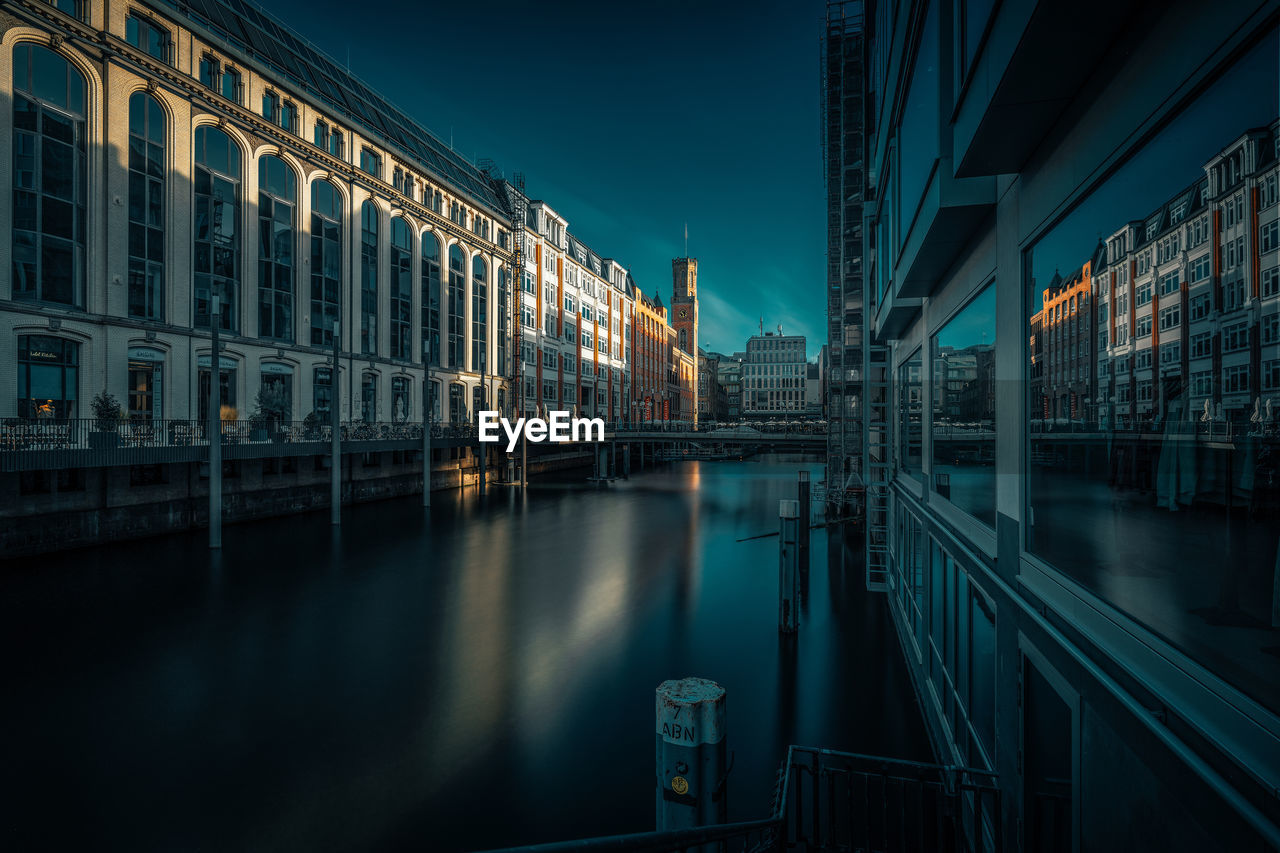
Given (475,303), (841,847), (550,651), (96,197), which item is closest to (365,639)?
(550,651)

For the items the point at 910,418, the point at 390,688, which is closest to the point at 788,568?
the point at 910,418

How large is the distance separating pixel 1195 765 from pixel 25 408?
27412mm

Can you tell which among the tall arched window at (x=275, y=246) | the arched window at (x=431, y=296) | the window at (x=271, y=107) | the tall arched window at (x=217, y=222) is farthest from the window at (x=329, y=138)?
the arched window at (x=431, y=296)

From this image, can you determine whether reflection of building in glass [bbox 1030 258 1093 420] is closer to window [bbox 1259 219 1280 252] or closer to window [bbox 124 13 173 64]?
window [bbox 1259 219 1280 252]

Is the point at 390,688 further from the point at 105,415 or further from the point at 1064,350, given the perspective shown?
the point at 105,415

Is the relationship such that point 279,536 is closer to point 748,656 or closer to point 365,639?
point 365,639

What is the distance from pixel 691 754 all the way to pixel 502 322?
46.4 metres

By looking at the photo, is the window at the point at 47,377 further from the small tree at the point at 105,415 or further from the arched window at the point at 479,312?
the arched window at the point at 479,312

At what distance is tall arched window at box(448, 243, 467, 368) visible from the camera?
138 feet

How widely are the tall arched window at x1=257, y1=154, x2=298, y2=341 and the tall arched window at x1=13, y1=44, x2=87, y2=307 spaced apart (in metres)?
7.24

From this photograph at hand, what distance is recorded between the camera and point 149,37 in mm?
22875

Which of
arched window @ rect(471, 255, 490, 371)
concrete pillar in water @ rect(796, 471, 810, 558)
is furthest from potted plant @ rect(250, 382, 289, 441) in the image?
concrete pillar in water @ rect(796, 471, 810, 558)

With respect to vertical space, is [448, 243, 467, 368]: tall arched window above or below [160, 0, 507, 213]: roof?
below

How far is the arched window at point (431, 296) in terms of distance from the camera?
3931 cm
